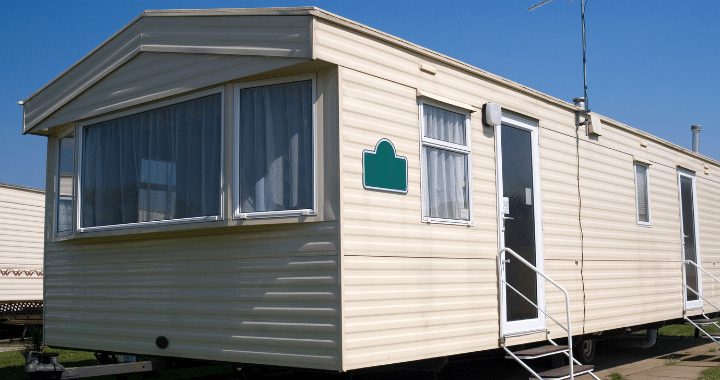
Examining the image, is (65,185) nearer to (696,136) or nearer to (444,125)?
(444,125)

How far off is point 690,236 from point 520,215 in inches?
183

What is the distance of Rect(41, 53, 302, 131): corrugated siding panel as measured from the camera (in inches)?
228

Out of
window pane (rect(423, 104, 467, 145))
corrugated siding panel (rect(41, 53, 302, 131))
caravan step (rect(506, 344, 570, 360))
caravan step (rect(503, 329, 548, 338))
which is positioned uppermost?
corrugated siding panel (rect(41, 53, 302, 131))

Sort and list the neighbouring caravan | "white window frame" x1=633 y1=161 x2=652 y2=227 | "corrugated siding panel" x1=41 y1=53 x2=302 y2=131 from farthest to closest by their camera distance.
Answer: "white window frame" x1=633 y1=161 x2=652 y2=227, "corrugated siding panel" x1=41 y1=53 x2=302 y2=131, the neighbouring caravan

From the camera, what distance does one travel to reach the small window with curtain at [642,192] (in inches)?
376

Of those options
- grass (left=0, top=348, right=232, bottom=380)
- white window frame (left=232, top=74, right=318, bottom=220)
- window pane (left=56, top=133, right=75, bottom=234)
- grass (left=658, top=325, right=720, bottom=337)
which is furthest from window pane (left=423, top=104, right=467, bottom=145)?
grass (left=658, top=325, right=720, bottom=337)

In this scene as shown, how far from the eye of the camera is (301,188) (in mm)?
5566

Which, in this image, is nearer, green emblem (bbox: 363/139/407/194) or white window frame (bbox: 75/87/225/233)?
green emblem (bbox: 363/139/407/194)

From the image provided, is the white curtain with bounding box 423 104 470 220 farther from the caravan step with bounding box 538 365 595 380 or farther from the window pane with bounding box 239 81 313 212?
the caravan step with bounding box 538 365 595 380

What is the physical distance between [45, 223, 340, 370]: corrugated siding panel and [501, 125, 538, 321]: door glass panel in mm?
2243

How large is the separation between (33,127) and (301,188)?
3494 mm

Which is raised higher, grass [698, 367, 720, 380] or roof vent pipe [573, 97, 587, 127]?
roof vent pipe [573, 97, 587, 127]

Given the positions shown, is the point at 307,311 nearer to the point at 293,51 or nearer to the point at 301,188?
the point at 301,188

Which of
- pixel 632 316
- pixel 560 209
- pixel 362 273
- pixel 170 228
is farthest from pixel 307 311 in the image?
pixel 632 316
